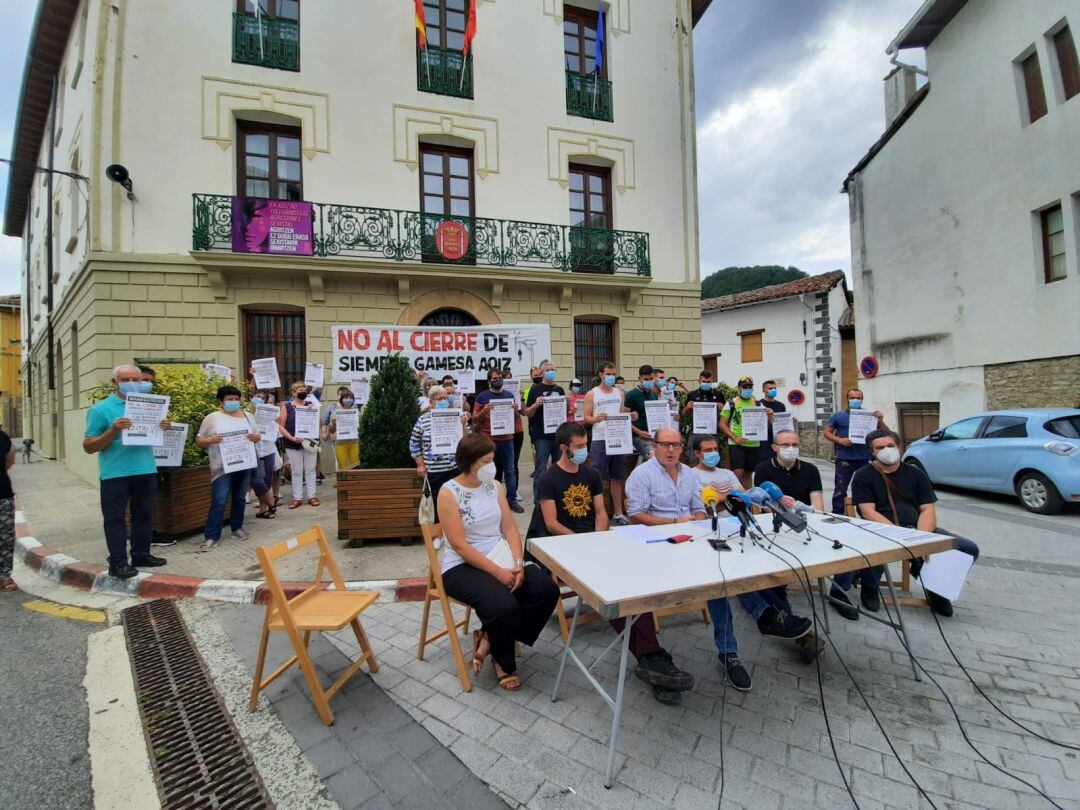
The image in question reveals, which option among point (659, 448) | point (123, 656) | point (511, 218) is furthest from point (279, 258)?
point (659, 448)

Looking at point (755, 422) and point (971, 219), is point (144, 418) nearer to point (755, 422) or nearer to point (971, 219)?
point (755, 422)

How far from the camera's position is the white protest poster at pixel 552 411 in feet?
23.2

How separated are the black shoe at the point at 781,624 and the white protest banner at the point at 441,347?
7270mm

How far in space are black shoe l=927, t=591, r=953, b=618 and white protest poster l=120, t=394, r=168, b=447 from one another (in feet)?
22.7

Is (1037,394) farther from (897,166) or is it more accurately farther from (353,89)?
(353,89)

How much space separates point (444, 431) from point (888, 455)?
4.05 m

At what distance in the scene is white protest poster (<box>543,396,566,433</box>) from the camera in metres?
7.08

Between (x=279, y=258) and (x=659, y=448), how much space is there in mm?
9073

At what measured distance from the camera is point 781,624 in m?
3.36

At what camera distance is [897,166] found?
52.2ft

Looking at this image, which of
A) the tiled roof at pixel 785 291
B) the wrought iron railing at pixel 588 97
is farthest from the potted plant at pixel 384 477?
the tiled roof at pixel 785 291

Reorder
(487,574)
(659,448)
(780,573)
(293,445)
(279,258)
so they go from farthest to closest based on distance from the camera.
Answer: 1. (279,258)
2. (293,445)
3. (659,448)
4. (487,574)
5. (780,573)

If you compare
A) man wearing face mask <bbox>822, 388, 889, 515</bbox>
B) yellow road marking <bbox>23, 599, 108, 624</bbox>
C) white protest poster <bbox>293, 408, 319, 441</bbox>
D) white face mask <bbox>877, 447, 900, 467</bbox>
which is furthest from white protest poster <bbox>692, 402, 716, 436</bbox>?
yellow road marking <bbox>23, 599, 108, 624</bbox>

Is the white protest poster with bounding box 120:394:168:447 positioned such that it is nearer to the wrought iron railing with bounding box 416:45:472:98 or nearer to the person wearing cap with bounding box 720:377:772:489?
the person wearing cap with bounding box 720:377:772:489
